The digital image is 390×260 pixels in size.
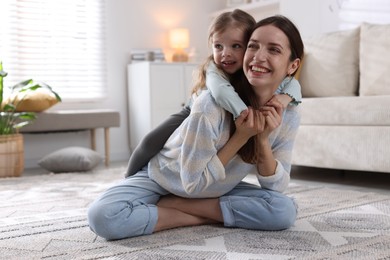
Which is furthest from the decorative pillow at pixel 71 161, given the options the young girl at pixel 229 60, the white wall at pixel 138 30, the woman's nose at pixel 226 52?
the woman's nose at pixel 226 52

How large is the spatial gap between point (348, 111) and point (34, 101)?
7.22 feet

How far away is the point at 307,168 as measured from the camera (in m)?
3.64

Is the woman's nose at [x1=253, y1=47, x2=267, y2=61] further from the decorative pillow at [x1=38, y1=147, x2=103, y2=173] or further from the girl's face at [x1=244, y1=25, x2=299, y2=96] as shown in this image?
the decorative pillow at [x1=38, y1=147, x2=103, y2=173]

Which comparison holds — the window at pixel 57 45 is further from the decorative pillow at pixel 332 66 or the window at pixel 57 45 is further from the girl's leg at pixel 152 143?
the girl's leg at pixel 152 143

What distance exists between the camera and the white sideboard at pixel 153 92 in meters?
4.39

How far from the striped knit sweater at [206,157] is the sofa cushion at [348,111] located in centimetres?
112

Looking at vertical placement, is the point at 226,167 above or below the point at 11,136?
above

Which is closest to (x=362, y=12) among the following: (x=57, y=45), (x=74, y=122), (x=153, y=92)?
(x=153, y=92)

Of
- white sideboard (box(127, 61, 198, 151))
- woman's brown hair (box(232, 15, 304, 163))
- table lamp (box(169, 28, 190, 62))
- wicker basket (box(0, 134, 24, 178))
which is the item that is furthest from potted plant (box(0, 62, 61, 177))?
woman's brown hair (box(232, 15, 304, 163))

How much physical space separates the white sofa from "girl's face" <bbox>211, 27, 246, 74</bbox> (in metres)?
1.28

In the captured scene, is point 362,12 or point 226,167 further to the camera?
point 362,12

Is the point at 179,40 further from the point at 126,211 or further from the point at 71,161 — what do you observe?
the point at 126,211

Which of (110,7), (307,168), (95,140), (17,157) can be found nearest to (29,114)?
(17,157)

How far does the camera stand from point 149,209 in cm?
166
